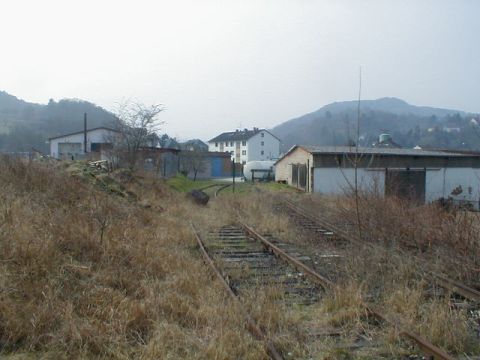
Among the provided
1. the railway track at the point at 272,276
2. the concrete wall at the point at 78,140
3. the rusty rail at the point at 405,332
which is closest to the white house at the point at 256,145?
the concrete wall at the point at 78,140

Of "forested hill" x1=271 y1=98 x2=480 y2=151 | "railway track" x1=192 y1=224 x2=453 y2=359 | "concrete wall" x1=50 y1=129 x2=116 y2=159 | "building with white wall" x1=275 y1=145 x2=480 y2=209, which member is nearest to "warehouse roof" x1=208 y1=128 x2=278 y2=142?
"forested hill" x1=271 y1=98 x2=480 y2=151

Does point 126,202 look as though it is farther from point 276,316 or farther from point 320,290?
point 276,316

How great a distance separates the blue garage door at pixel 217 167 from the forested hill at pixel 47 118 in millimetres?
20827

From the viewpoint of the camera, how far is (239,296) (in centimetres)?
596

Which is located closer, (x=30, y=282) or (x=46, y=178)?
(x=30, y=282)

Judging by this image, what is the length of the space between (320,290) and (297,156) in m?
31.7

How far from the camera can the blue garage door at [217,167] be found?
7025 centimetres

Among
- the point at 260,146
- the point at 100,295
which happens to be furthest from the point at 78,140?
the point at 100,295

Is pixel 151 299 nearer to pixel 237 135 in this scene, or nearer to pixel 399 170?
pixel 399 170

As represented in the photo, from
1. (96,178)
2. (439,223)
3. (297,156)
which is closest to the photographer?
(439,223)

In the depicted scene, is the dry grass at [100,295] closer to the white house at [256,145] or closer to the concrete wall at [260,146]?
the white house at [256,145]

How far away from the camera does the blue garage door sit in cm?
7025

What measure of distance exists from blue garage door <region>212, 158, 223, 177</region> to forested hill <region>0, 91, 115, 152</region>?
20.8 m

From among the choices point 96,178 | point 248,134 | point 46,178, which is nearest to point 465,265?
point 46,178
